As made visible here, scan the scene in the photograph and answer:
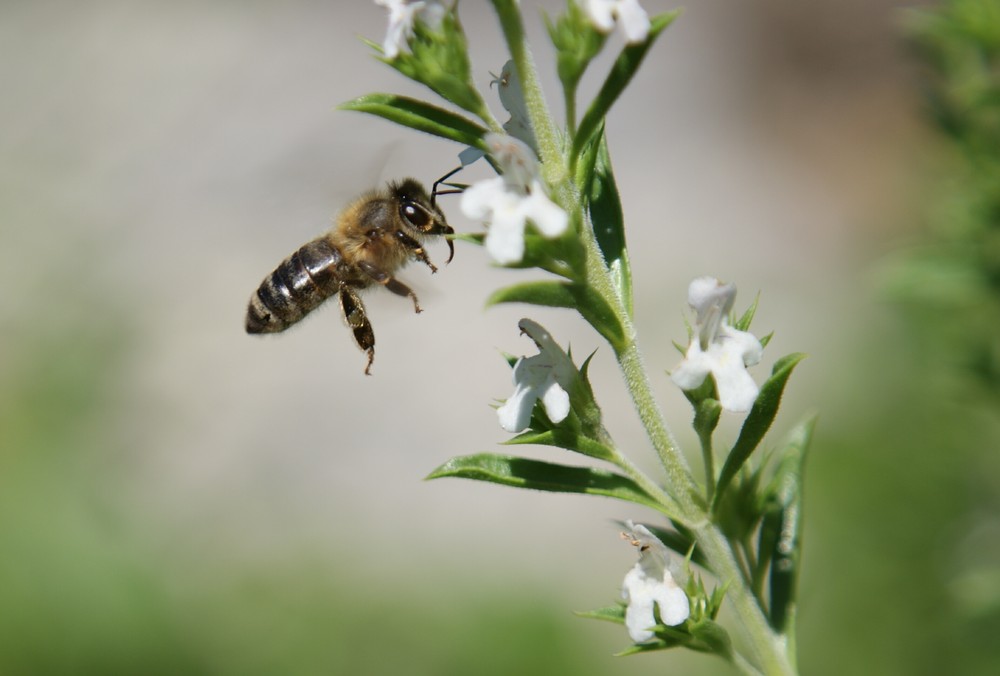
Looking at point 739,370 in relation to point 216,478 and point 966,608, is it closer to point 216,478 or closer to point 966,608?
point 966,608

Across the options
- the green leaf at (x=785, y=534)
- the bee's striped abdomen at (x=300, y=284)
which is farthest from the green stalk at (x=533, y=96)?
the bee's striped abdomen at (x=300, y=284)

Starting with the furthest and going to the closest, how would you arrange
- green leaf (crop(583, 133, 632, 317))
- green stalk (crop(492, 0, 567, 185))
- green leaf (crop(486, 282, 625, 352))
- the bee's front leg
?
1. the bee's front leg
2. green leaf (crop(583, 133, 632, 317))
3. green stalk (crop(492, 0, 567, 185))
4. green leaf (crop(486, 282, 625, 352))

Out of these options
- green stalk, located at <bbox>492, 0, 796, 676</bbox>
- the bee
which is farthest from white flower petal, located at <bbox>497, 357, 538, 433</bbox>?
the bee

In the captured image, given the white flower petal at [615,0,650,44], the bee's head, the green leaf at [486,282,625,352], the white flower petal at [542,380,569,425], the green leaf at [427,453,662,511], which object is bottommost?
the green leaf at [427,453,662,511]

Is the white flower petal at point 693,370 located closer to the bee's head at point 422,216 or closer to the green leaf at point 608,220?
the green leaf at point 608,220

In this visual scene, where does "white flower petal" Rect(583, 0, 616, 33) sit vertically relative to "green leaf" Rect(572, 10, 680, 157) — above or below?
above

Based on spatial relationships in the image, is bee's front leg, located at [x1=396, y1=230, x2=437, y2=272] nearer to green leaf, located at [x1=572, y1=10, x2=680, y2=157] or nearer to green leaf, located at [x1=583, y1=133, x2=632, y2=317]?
green leaf, located at [x1=583, y1=133, x2=632, y2=317]

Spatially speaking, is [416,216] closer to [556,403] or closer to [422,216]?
[422,216]

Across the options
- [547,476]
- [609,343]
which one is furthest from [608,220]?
[547,476]
